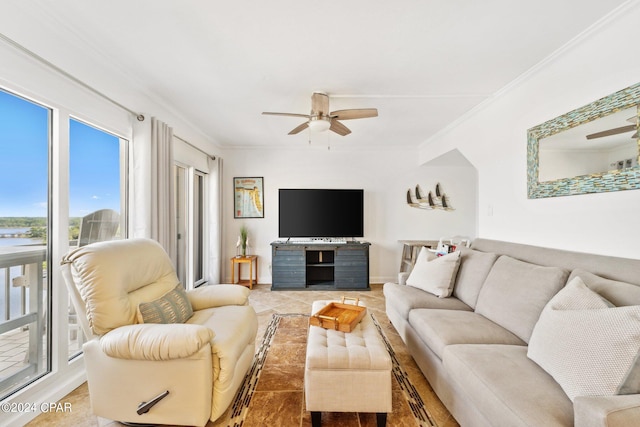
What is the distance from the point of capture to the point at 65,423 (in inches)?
61.1

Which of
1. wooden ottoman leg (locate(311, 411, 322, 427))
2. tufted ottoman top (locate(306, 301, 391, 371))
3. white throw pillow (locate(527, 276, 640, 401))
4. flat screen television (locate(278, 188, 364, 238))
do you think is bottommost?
wooden ottoman leg (locate(311, 411, 322, 427))

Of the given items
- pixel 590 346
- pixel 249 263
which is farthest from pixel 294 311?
pixel 590 346

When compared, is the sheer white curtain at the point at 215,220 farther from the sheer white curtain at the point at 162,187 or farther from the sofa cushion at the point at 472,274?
the sofa cushion at the point at 472,274

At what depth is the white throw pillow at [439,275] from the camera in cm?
240

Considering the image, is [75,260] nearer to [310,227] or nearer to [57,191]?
[57,191]

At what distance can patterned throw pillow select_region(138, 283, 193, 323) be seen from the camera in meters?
1.60

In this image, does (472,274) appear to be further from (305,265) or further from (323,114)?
(305,265)

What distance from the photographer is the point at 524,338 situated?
1579mm

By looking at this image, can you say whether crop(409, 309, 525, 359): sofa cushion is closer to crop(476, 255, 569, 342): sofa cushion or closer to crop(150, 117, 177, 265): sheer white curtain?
crop(476, 255, 569, 342): sofa cushion

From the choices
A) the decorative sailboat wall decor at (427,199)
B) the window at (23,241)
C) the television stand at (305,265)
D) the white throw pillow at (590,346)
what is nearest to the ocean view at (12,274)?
the window at (23,241)

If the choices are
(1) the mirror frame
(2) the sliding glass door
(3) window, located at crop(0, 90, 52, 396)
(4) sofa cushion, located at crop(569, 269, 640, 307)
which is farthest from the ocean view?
(1) the mirror frame

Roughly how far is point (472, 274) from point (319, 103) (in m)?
2.09

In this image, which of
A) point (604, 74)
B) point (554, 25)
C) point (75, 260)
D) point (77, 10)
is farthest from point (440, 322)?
point (77, 10)

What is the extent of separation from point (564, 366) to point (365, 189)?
12.2 ft
